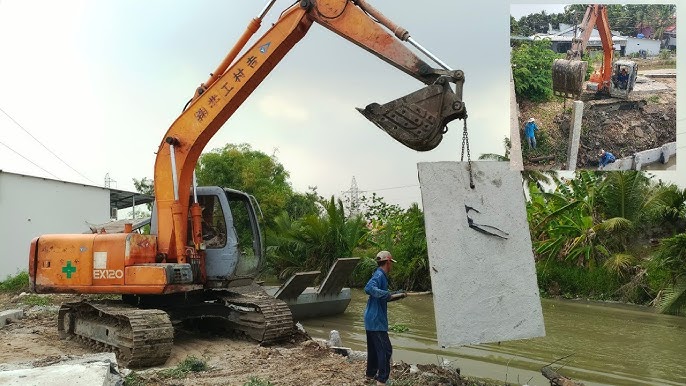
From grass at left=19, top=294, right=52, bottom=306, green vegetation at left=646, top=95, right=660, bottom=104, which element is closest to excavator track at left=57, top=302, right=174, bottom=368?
grass at left=19, top=294, right=52, bottom=306

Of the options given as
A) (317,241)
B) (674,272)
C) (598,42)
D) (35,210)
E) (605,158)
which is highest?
(598,42)

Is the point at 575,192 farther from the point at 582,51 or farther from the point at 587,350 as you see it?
the point at 587,350

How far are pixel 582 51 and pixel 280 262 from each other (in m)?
11.2

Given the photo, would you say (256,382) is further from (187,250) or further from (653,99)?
(653,99)

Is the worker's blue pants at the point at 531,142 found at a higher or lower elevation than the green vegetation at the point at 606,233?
higher

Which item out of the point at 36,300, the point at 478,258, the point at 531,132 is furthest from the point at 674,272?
the point at 36,300

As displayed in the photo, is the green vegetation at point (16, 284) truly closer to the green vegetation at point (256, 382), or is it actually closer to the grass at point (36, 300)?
the grass at point (36, 300)

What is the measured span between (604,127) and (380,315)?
1193cm

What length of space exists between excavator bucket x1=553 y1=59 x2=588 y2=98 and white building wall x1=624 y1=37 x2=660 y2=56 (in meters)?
1.29

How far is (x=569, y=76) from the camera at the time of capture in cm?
1705

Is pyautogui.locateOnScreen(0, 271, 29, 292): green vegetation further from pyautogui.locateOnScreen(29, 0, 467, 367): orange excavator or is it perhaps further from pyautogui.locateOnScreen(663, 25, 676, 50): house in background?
pyautogui.locateOnScreen(663, 25, 676, 50): house in background

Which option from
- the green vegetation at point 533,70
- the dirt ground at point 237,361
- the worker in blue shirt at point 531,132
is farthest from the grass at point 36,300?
the green vegetation at point 533,70

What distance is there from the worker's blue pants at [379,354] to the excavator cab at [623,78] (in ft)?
41.1

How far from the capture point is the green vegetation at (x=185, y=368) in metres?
7.76
